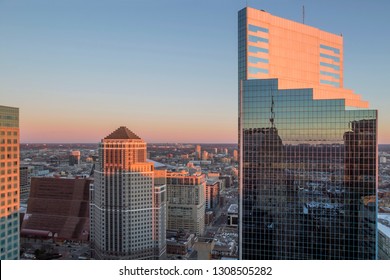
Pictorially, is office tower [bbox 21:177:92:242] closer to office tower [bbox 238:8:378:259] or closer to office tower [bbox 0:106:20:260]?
office tower [bbox 0:106:20:260]

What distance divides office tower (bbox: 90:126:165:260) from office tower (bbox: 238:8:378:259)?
22.8ft

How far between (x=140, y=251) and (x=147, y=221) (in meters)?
1.03

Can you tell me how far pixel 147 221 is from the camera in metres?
12.8

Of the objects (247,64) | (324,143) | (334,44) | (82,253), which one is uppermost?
(334,44)

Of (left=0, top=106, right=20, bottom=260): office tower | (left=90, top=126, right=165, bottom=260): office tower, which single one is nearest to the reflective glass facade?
(left=0, top=106, right=20, bottom=260): office tower

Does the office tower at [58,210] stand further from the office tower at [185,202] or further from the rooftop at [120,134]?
the office tower at [185,202]

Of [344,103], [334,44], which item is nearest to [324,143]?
[344,103]

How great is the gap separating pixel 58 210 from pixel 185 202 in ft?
18.7

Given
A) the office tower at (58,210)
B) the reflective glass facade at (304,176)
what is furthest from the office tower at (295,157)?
the office tower at (58,210)

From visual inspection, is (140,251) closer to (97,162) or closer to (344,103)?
(97,162)

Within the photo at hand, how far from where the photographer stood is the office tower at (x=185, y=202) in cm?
1680

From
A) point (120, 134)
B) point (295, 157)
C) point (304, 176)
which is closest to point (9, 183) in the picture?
point (295, 157)

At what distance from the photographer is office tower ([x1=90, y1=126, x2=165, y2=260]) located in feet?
40.8

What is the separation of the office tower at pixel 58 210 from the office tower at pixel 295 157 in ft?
34.4
